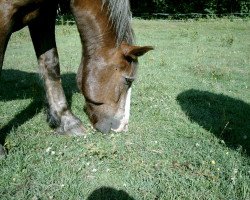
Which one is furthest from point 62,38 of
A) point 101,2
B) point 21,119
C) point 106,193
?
point 106,193

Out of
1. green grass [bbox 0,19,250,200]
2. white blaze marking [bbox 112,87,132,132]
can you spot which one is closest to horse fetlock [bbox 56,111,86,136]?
green grass [bbox 0,19,250,200]

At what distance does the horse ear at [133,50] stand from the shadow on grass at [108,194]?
1.49m

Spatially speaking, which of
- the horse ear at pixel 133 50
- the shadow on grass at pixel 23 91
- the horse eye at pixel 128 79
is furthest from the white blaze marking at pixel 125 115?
the shadow on grass at pixel 23 91

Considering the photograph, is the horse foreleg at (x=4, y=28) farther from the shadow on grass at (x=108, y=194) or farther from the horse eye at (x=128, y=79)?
the shadow on grass at (x=108, y=194)

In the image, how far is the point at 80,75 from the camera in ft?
13.7

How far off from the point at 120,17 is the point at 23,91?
347 centimetres

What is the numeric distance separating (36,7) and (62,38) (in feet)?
39.5

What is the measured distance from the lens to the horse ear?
3.60 metres

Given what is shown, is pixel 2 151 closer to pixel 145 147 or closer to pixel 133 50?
pixel 145 147

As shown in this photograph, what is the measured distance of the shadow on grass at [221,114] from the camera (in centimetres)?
452

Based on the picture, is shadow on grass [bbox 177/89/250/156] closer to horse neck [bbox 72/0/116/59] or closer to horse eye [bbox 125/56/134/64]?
horse eye [bbox 125/56/134/64]

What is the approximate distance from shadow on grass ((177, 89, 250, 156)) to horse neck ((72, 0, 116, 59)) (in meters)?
1.81

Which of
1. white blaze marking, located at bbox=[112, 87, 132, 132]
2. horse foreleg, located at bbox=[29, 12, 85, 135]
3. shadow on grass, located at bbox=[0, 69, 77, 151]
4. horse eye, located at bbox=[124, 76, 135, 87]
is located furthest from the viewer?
shadow on grass, located at bbox=[0, 69, 77, 151]

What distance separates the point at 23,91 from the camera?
660cm
